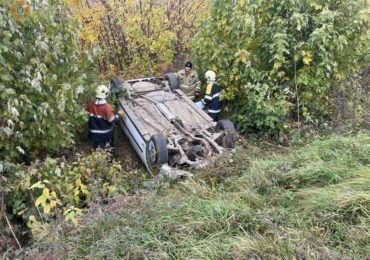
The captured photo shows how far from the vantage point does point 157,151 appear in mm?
5625

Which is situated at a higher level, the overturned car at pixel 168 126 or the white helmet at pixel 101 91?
the white helmet at pixel 101 91

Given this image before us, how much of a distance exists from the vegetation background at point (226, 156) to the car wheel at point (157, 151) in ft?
1.48

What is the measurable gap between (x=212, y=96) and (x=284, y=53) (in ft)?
5.57

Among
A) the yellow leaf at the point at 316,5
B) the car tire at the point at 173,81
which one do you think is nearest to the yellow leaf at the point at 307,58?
the yellow leaf at the point at 316,5

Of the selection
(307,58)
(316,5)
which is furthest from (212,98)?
(316,5)

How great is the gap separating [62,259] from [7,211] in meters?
1.96

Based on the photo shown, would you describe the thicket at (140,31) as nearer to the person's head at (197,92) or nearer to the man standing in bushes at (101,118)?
the person's head at (197,92)

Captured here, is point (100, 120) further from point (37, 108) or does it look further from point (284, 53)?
point (284, 53)

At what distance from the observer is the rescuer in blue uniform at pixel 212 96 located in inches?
293

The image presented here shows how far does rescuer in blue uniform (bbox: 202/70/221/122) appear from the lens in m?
7.45

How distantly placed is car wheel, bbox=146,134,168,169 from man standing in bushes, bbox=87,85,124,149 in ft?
3.72

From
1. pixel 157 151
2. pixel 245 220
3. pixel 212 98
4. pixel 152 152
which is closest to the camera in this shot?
pixel 245 220

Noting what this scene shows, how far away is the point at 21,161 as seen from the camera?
5.41m

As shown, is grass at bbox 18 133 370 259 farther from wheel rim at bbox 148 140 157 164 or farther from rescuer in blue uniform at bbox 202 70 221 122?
A: rescuer in blue uniform at bbox 202 70 221 122
